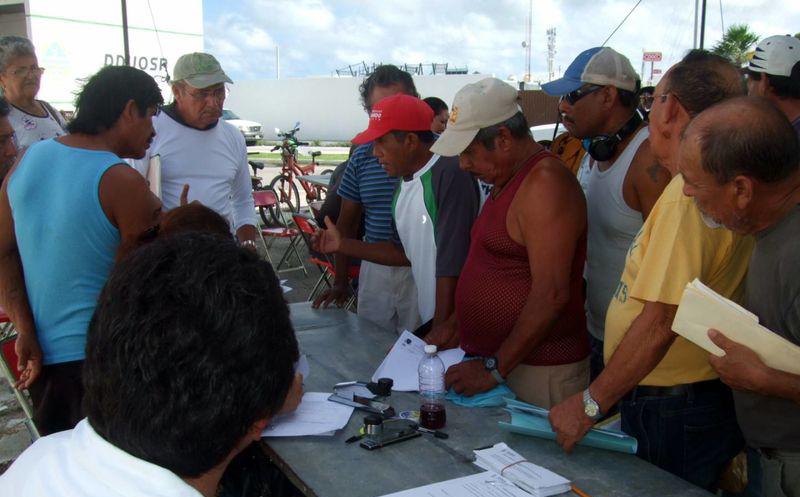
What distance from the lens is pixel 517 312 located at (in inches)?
86.5

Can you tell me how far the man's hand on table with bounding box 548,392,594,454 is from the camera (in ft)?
5.47

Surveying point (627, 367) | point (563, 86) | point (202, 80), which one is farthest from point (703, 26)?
point (627, 367)

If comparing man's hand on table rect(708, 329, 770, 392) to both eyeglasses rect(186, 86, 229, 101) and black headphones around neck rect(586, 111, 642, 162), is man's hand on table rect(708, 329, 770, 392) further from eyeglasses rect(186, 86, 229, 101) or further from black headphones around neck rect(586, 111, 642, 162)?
eyeglasses rect(186, 86, 229, 101)

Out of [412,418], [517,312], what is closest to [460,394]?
[412,418]

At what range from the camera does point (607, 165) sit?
274cm

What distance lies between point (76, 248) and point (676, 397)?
1947 millimetres

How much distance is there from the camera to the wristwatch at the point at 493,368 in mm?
2088

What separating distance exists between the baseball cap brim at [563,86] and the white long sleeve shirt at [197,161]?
67.0 inches

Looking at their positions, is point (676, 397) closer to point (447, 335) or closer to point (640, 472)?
point (640, 472)

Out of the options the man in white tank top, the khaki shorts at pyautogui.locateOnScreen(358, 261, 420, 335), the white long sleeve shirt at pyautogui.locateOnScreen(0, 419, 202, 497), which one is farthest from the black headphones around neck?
the white long sleeve shirt at pyautogui.locateOnScreen(0, 419, 202, 497)

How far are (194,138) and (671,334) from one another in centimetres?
258

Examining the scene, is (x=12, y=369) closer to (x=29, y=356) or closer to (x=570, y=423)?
(x=29, y=356)

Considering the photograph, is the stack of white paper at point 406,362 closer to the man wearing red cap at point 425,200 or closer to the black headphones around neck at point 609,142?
the man wearing red cap at point 425,200

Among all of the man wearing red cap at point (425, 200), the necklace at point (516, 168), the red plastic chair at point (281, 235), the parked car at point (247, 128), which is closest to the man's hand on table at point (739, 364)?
the necklace at point (516, 168)
